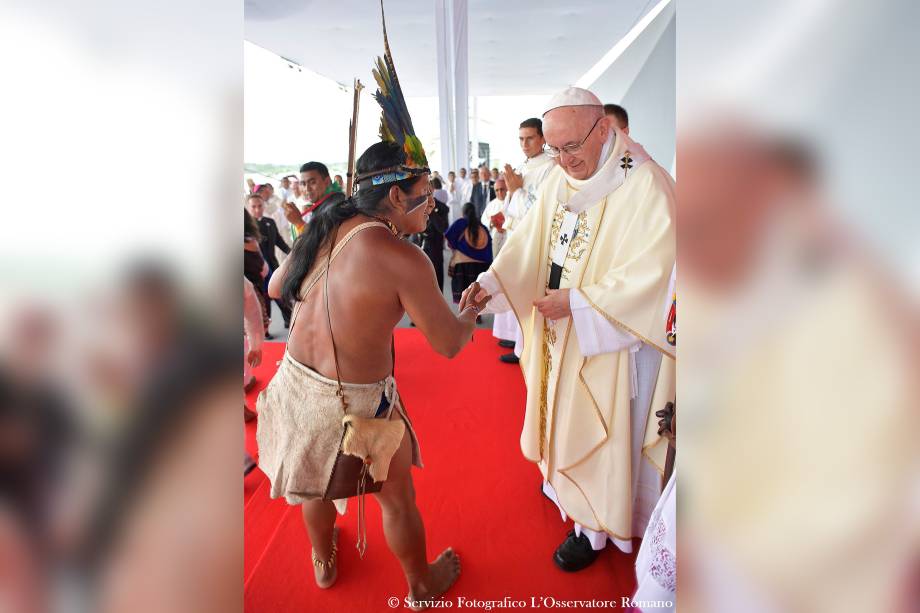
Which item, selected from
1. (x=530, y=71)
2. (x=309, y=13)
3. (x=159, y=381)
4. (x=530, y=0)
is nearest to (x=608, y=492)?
(x=159, y=381)

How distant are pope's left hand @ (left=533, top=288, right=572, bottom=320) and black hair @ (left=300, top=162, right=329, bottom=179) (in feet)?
7.61

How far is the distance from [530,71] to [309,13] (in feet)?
23.6

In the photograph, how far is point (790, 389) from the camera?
30 cm

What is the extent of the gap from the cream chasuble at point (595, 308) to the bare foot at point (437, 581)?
1.78ft

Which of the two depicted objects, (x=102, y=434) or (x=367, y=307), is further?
(x=367, y=307)

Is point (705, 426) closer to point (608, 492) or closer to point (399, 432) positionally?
point (399, 432)

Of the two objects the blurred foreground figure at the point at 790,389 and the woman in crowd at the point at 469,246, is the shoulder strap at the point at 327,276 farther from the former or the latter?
the woman in crowd at the point at 469,246

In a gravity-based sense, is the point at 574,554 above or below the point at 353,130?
below

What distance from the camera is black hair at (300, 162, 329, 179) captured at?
370 cm

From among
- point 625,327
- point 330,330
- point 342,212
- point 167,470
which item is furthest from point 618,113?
point 167,470

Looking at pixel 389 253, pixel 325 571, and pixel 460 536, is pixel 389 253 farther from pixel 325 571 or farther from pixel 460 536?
pixel 460 536

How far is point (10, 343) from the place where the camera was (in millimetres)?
233

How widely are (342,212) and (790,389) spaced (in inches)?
62.5

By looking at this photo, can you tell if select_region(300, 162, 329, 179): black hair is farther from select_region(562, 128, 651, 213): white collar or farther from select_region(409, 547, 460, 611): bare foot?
select_region(409, 547, 460, 611): bare foot
